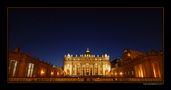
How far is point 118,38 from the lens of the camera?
951cm

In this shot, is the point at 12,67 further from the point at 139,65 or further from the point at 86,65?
the point at 139,65

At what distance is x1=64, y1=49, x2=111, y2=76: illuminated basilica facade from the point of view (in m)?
9.44

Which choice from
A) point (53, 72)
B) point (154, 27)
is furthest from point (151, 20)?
point (53, 72)

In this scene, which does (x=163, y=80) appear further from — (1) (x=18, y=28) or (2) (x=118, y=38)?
(1) (x=18, y=28)

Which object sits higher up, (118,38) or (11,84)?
(118,38)

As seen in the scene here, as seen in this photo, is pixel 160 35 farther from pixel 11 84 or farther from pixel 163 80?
pixel 11 84

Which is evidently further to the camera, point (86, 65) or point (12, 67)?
point (86, 65)

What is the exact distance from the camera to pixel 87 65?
9453 mm

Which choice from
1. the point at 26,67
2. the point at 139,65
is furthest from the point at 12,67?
the point at 139,65

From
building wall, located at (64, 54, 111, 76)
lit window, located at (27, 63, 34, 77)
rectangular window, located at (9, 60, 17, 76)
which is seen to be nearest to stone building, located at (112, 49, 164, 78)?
building wall, located at (64, 54, 111, 76)

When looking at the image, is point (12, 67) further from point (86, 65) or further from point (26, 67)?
point (86, 65)

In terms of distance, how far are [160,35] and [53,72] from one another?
155 centimetres

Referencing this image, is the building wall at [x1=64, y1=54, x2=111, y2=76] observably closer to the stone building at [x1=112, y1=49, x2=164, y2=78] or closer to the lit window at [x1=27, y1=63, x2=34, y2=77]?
the stone building at [x1=112, y1=49, x2=164, y2=78]

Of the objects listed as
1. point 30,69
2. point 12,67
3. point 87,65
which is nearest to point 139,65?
point 87,65
